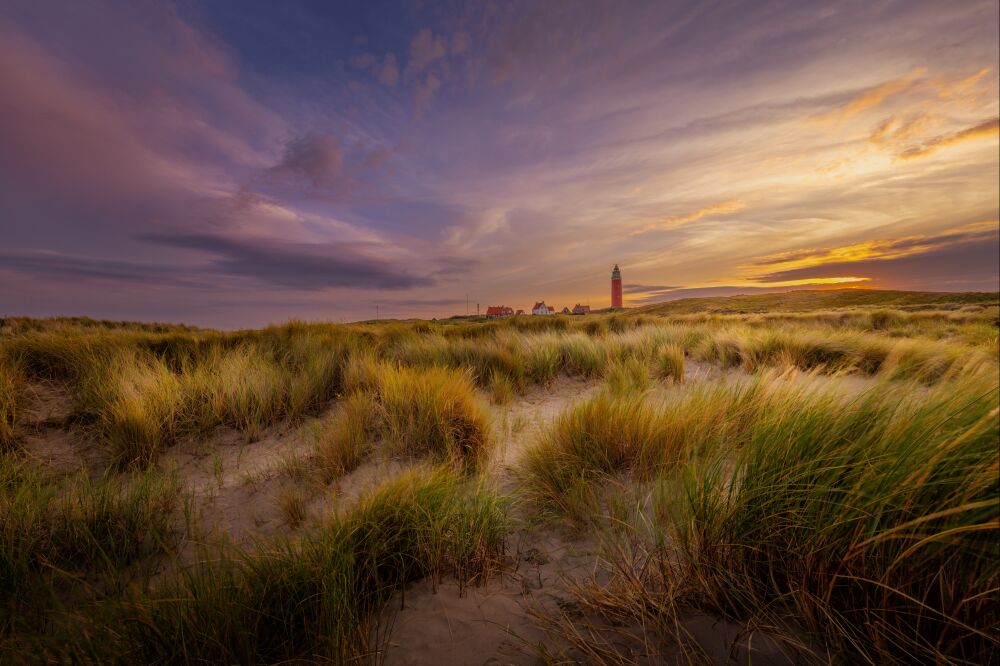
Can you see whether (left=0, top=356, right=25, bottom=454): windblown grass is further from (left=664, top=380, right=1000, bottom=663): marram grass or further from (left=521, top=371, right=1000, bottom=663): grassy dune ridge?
(left=664, top=380, right=1000, bottom=663): marram grass

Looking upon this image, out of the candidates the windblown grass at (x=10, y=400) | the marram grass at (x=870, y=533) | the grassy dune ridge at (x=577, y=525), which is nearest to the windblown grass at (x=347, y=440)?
the grassy dune ridge at (x=577, y=525)

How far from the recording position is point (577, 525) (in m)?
1.98

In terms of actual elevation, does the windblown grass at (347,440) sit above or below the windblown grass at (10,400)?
below

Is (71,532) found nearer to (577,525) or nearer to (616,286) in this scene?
(577,525)

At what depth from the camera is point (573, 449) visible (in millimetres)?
2555

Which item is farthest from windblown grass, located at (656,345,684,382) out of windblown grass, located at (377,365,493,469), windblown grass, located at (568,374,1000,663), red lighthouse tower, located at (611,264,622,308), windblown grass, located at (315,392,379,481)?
red lighthouse tower, located at (611,264,622,308)

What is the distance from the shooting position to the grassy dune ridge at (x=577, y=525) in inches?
42.2

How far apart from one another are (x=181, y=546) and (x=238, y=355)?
3.59 m

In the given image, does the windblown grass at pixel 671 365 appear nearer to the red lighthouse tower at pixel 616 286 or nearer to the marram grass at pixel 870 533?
the marram grass at pixel 870 533

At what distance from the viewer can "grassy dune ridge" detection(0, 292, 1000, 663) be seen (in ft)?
3.52

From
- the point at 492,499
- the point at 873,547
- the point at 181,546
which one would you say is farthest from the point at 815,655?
the point at 181,546

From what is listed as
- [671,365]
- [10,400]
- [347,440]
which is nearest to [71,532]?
[347,440]

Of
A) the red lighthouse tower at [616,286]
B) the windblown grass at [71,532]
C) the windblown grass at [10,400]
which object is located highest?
the red lighthouse tower at [616,286]

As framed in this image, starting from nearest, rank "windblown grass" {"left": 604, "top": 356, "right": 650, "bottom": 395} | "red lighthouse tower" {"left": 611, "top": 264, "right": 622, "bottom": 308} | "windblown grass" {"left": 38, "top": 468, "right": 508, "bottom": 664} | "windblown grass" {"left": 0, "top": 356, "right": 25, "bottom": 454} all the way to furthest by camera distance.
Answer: "windblown grass" {"left": 38, "top": 468, "right": 508, "bottom": 664}, "windblown grass" {"left": 0, "top": 356, "right": 25, "bottom": 454}, "windblown grass" {"left": 604, "top": 356, "right": 650, "bottom": 395}, "red lighthouse tower" {"left": 611, "top": 264, "right": 622, "bottom": 308}
